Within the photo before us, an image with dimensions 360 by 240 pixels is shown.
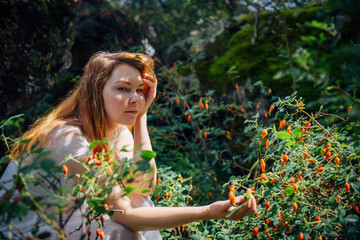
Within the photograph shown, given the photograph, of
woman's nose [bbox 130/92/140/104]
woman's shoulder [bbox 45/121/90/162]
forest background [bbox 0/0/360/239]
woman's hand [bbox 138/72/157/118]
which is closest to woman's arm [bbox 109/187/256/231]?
forest background [bbox 0/0/360/239]

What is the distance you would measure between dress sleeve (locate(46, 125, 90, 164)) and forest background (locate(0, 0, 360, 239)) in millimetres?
225

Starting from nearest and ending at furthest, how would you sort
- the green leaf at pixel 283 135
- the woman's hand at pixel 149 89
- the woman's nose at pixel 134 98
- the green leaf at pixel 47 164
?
the green leaf at pixel 47 164 < the green leaf at pixel 283 135 < the woman's nose at pixel 134 98 < the woman's hand at pixel 149 89

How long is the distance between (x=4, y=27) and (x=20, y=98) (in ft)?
2.13

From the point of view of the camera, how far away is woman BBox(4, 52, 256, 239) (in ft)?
5.35

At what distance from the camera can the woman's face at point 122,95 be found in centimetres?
193

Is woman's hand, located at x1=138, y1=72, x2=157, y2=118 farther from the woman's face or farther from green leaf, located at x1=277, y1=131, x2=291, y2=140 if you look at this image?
green leaf, located at x1=277, y1=131, x2=291, y2=140

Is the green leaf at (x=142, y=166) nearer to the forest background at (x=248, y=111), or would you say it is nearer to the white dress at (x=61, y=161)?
the forest background at (x=248, y=111)

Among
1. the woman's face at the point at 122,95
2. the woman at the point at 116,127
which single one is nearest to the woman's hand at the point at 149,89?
the woman at the point at 116,127

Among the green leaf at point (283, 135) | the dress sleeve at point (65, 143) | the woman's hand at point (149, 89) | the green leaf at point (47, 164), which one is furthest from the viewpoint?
the woman's hand at point (149, 89)

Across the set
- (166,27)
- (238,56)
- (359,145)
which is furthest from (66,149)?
(166,27)

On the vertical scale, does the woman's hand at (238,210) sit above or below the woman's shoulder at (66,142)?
below

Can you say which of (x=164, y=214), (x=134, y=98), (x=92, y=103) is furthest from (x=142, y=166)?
(x=92, y=103)

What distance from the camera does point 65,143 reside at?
1703mm

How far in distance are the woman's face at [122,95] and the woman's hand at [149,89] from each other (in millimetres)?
115
